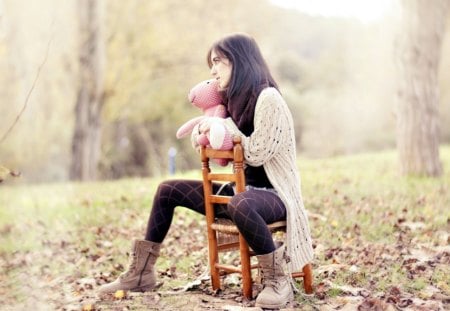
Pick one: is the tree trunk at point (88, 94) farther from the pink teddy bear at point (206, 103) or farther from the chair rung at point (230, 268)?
the chair rung at point (230, 268)

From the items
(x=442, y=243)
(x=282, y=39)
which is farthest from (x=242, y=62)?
(x=282, y=39)

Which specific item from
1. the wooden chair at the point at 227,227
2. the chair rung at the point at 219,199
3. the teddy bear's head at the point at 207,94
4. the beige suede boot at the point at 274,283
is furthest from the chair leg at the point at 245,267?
the teddy bear's head at the point at 207,94

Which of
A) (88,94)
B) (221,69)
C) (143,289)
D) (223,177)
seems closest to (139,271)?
(143,289)

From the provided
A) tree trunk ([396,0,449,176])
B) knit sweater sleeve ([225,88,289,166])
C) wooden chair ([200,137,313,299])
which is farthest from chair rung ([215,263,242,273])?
tree trunk ([396,0,449,176])

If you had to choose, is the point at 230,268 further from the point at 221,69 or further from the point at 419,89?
the point at 419,89

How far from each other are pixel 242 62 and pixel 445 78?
17.6 metres

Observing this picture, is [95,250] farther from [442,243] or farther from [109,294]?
[442,243]

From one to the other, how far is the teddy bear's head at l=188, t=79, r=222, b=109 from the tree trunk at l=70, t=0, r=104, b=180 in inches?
392

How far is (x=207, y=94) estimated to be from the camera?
4.27 m

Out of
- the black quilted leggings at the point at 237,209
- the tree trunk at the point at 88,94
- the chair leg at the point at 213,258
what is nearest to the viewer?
the black quilted leggings at the point at 237,209

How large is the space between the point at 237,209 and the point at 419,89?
639 centimetres

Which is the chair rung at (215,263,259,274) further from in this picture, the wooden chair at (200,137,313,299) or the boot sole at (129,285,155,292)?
the boot sole at (129,285,155,292)

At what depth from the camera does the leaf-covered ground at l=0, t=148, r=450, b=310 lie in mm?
4219

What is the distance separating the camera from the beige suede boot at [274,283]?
390 cm
